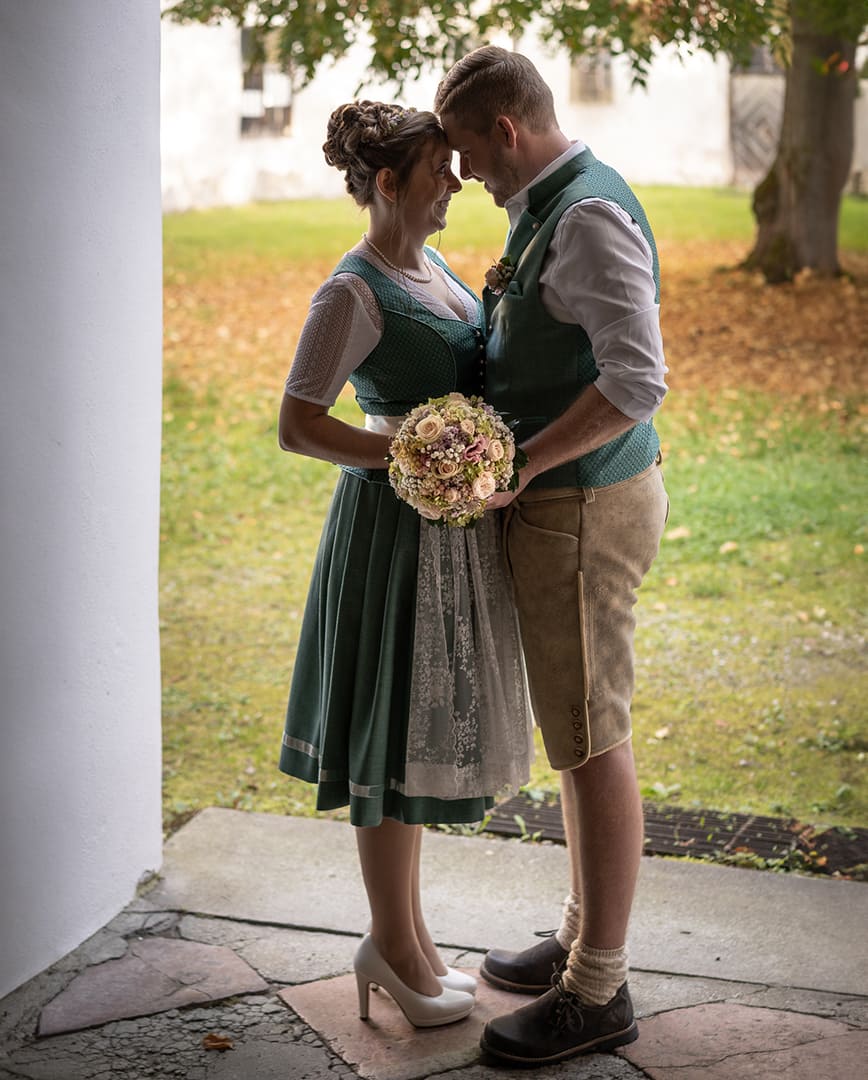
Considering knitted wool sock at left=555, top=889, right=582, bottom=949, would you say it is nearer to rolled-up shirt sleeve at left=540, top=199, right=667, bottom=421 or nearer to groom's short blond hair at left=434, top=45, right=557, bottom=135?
rolled-up shirt sleeve at left=540, top=199, right=667, bottom=421

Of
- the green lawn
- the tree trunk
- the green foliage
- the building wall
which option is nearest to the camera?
the green lawn

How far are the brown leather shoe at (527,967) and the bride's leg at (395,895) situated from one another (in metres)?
0.21

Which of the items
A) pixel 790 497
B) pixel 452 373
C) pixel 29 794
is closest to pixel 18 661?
pixel 29 794

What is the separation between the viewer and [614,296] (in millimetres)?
2477

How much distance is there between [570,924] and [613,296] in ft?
4.87

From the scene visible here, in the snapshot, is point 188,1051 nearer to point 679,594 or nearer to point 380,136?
point 380,136

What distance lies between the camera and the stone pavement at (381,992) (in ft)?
9.14

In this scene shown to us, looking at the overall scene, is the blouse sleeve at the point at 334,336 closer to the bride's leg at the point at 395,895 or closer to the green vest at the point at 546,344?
the green vest at the point at 546,344

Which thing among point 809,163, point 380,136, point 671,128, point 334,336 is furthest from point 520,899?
point 671,128

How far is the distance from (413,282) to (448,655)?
77 centimetres

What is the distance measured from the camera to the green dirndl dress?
2.71 m

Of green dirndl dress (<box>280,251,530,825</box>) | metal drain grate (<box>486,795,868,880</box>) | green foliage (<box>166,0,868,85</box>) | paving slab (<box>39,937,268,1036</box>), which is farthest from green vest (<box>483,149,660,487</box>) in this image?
green foliage (<box>166,0,868,85</box>)

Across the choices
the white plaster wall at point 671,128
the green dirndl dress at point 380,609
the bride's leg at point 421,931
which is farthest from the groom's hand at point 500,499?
the white plaster wall at point 671,128

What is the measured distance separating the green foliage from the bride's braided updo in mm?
2839
